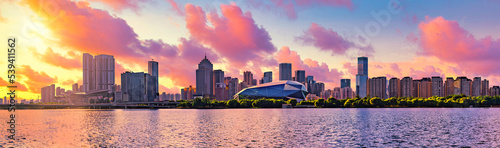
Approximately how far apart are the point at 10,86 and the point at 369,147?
43.6 m

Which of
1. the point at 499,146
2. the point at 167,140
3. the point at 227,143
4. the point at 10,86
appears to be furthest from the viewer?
the point at 167,140

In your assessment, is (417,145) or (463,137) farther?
(463,137)

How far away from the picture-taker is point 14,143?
5841 centimetres

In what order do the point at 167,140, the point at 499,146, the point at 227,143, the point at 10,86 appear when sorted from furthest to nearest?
the point at 167,140 → the point at 227,143 → the point at 499,146 → the point at 10,86

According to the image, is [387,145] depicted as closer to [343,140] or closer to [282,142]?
[343,140]

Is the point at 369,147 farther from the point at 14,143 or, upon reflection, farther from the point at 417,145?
the point at 14,143

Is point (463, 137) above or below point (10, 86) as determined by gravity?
below

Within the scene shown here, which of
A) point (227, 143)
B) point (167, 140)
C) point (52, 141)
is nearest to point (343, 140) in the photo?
point (227, 143)

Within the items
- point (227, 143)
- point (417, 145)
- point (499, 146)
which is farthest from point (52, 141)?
point (499, 146)

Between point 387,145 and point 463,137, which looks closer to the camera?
point 387,145

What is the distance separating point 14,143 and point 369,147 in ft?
157

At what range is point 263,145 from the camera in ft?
178

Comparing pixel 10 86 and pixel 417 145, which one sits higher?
pixel 10 86

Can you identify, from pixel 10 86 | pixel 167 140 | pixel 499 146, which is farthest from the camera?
pixel 167 140
